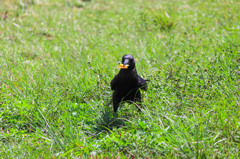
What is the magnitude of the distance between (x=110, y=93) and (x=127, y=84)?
0.57m

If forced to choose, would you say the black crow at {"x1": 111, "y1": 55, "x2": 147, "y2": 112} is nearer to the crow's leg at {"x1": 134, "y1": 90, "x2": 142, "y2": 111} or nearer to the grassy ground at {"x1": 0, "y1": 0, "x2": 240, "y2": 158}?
the crow's leg at {"x1": 134, "y1": 90, "x2": 142, "y2": 111}

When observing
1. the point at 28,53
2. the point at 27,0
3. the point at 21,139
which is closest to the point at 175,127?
the point at 21,139

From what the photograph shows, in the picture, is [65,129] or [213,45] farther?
[213,45]


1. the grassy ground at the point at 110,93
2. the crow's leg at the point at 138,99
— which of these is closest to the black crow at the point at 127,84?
the crow's leg at the point at 138,99

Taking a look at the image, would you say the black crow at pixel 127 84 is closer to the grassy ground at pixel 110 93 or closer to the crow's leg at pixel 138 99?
the crow's leg at pixel 138 99

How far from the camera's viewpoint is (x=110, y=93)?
3824 mm

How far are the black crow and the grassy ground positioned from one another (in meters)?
0.14

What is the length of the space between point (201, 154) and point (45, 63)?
114 inches

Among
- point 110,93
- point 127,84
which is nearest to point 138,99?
point 127,84

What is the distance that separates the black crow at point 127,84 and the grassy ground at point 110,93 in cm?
14

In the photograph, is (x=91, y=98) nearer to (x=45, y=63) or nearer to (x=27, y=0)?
(x=45, y=63)

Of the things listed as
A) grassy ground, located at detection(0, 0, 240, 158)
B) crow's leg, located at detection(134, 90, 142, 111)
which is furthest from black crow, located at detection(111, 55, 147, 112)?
grassy ground, located at detection(0, 0, 240, 158)

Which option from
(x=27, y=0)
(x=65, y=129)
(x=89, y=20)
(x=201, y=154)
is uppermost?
(x=27, y=0)

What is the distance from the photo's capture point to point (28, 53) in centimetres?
511
